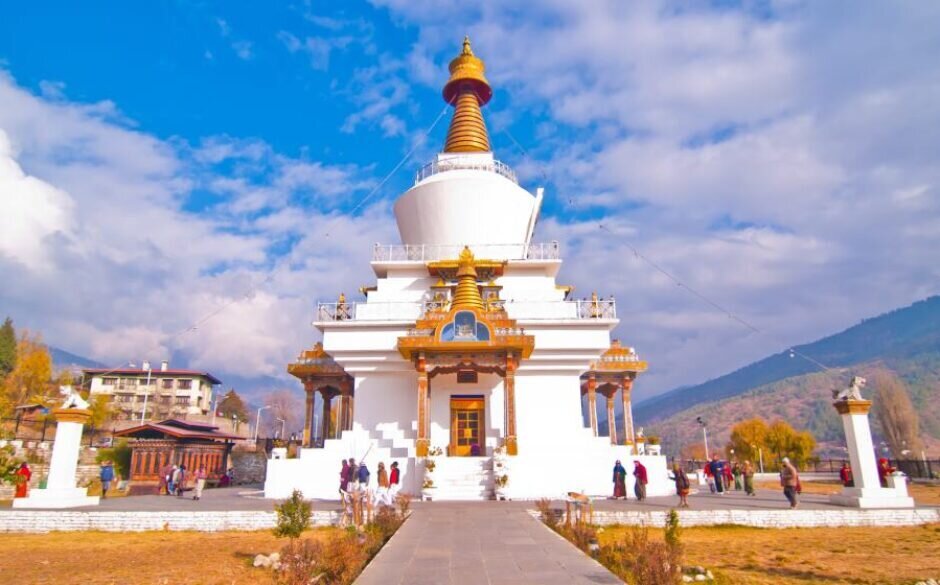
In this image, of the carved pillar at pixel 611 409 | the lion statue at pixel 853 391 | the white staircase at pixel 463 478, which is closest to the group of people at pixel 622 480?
the white staircase at pixel 463 478

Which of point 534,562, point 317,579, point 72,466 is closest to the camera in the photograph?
point 317,579

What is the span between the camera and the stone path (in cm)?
633

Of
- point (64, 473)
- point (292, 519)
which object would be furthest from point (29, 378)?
point (292, 519)

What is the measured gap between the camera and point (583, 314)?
21844mm

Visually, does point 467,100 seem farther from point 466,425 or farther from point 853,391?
point 853,391

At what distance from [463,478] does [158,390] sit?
209 ft

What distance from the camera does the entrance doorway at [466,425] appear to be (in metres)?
20.6

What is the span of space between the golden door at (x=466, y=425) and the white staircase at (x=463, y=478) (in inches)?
101

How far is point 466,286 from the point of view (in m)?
21.4

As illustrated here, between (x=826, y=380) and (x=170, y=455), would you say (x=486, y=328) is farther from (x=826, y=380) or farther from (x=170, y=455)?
(x=826, y=380)

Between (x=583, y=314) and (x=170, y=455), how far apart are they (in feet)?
68.6

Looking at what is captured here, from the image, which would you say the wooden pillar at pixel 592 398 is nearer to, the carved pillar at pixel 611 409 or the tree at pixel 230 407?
the carved pillar at pixel 611 409

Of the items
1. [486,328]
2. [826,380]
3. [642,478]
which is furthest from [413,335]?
[826,380]

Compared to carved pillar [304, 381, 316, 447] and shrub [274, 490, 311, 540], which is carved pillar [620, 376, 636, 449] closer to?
carved pillar [304, 381, 316, 447]
